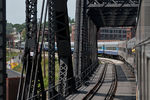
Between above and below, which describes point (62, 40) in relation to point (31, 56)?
above

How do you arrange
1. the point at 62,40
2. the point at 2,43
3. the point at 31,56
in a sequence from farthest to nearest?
1. the point at 62,40
2. the point at 31,56
3. the point at 2,43

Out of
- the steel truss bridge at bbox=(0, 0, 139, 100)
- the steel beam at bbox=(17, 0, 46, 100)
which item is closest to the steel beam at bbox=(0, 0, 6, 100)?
the steel truss bridge at bbox=(0, 0, 139, 100)

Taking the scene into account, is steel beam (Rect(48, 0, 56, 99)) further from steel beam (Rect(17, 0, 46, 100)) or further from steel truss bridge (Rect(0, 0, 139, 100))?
steel beam (Rect(17, 0, 46, 100))

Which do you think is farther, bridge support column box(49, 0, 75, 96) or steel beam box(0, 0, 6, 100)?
bridge support column box(49, 0, 75, 96)

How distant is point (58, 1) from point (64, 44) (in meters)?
2.67

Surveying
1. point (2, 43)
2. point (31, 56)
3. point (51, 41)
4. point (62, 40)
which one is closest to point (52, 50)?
point (51, 41)

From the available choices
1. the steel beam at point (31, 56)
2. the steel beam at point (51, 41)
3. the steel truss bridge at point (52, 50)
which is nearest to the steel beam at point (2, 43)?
the steel truss bridge at point (52, 50)

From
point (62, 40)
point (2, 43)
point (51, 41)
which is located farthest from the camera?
point (62, 40)

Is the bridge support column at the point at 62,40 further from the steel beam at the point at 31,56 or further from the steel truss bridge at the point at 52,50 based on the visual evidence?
the steel beam at the point at 31,56

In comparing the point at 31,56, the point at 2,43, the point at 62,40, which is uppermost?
the point at 62,40

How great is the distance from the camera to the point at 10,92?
23219 mm

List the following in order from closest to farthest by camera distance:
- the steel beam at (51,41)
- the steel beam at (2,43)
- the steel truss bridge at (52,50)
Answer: the steel beam at (2,43)
the steel truss bridge at (52,50)
the steel beam at (51,41)

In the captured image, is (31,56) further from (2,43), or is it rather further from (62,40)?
(62,40)

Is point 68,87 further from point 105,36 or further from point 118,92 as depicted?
point 105,36
